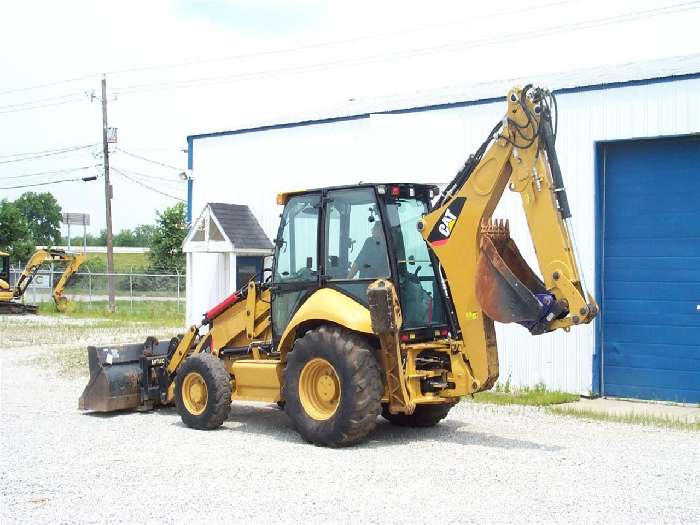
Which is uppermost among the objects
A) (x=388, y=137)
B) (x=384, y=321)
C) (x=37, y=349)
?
(x=388, y=137)

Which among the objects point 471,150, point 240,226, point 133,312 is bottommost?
point 133,312

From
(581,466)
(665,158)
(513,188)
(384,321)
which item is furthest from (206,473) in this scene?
(665,158)

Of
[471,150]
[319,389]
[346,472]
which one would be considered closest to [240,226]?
[471,150]

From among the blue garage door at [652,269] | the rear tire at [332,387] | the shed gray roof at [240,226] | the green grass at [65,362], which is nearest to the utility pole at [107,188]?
the green grass at [65,362]

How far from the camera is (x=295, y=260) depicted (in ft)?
35.7

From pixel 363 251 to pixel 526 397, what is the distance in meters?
4.99

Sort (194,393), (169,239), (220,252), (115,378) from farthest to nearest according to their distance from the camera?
(169,239) → (220,252) → (115,378) → (194,393)

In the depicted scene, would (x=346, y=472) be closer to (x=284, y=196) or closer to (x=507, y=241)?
(x=507, y=241)

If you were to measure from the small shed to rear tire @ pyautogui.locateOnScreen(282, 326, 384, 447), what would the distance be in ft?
29.5

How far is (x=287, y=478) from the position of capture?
27.7ft

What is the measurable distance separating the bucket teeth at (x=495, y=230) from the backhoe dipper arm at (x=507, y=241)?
1cm

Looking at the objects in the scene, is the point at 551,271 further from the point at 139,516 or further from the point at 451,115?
the point at 451,115

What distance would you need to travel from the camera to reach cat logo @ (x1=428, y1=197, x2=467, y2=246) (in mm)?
9984

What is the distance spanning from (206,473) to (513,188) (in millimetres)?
4261
